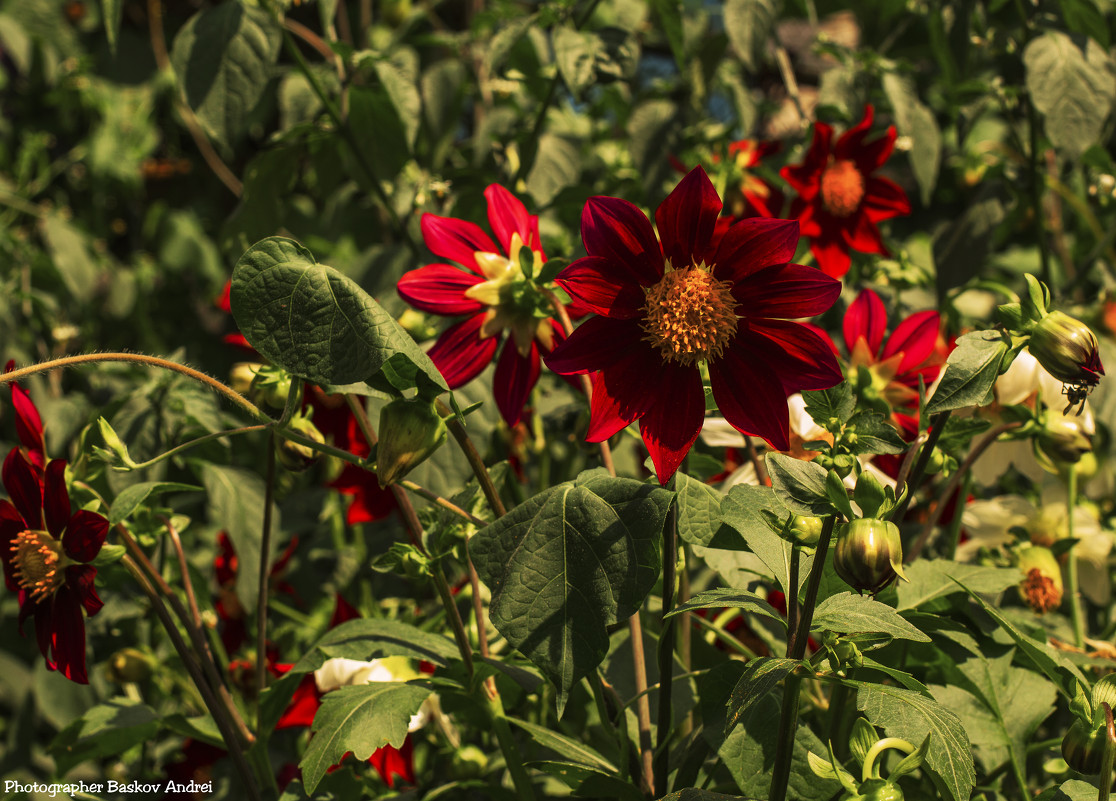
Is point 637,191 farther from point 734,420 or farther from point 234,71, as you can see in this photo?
point 734,420

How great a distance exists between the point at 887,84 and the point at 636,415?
0.76m

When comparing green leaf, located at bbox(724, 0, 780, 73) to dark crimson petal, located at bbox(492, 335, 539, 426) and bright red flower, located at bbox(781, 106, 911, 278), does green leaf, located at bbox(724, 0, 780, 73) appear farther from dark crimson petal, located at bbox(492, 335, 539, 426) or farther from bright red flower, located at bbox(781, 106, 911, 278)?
dark crimson petal, located at bbox(492, 335, 539, 426)

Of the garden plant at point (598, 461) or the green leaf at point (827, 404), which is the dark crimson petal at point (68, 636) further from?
the green leaf at point (827, 404)

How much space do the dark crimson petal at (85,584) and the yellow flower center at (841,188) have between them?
0.79m

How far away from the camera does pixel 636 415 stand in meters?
0.56

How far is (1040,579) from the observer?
82cm

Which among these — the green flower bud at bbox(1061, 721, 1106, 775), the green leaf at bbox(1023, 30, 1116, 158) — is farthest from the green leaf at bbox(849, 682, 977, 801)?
the green leaf at bbox(1023, 30, 1116, 158)

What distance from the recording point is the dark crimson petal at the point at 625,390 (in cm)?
56

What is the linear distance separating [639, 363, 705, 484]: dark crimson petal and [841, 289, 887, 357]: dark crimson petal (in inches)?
10.2

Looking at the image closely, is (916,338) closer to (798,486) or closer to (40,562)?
(798,486)

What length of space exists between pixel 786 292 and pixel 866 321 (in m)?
0.26

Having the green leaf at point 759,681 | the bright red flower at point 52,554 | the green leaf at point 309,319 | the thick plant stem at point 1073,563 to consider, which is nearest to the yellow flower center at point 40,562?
the bright red flower at point 52,554

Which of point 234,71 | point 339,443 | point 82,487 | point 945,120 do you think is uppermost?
point 234,71

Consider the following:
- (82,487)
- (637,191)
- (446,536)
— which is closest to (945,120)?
(637,191)
